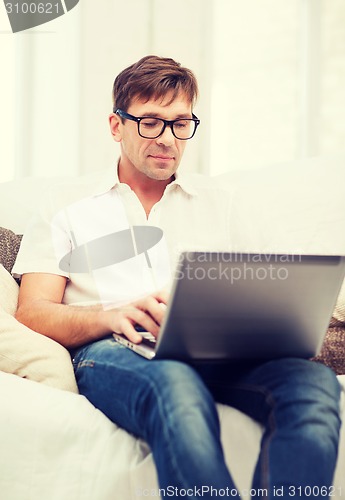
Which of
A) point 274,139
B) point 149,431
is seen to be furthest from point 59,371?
point 274,139

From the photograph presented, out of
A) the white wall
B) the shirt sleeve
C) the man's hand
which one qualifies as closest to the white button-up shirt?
the shirt sleeve

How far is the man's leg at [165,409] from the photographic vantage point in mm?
917

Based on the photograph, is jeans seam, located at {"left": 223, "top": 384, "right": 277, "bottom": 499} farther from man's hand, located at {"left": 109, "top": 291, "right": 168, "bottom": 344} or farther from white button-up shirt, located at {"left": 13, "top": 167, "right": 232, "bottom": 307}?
white button-up shirt, located at {"left": 13, "top": 167, "right": 232, "bottom": 307}

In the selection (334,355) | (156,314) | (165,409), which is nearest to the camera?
(165,409)

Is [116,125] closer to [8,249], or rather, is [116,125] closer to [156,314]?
[8,249]

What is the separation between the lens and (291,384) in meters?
1.08

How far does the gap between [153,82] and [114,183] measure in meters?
0.25

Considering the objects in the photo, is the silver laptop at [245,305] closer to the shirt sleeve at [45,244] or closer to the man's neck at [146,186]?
the shirt sleeve at [45,244]

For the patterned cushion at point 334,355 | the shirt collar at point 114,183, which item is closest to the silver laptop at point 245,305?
the patterned cushion at point 334,355

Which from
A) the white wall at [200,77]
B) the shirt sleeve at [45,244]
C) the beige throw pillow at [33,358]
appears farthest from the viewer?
the white wall at [200,77]

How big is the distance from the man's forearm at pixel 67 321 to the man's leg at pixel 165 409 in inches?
2.1

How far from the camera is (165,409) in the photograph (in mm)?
986

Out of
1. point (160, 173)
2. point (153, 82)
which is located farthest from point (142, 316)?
point (153, 82)

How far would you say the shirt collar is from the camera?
1588 mm
